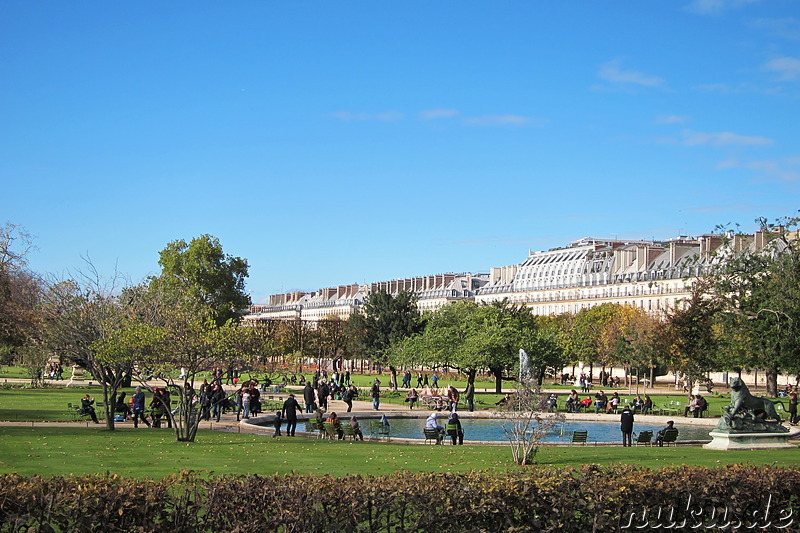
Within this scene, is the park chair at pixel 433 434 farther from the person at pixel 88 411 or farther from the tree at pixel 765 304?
the tree at pixel 765 304

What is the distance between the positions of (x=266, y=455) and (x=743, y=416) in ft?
43.5

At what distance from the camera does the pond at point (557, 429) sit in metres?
32.6

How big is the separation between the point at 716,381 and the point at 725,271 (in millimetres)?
43827

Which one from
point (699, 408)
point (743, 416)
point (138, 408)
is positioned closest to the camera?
point (743, 416)

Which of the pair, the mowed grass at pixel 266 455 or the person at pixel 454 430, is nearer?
the mowed grass at pixel 266 455

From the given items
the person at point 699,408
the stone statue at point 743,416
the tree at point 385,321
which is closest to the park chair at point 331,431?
the stone statue at point 743,416

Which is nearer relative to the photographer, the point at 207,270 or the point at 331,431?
the point at 331,431

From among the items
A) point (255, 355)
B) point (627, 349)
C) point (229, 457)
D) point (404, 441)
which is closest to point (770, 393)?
point (627, 349)

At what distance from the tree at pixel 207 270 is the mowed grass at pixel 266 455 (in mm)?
59868

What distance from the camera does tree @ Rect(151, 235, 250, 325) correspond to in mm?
88125

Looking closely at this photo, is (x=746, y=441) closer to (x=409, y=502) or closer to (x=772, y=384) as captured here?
(x=409, y=502)

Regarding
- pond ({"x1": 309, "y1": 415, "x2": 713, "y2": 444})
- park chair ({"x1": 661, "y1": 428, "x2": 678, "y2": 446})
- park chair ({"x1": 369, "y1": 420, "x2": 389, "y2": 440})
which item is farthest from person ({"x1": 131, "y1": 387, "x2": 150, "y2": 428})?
park chair ({"x1": 661, "y1": 428, "x2": 678, "y2": 446})

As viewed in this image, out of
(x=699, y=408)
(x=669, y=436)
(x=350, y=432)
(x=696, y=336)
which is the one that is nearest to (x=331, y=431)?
(x=350, y=432)

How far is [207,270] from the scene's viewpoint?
89.2 meters
